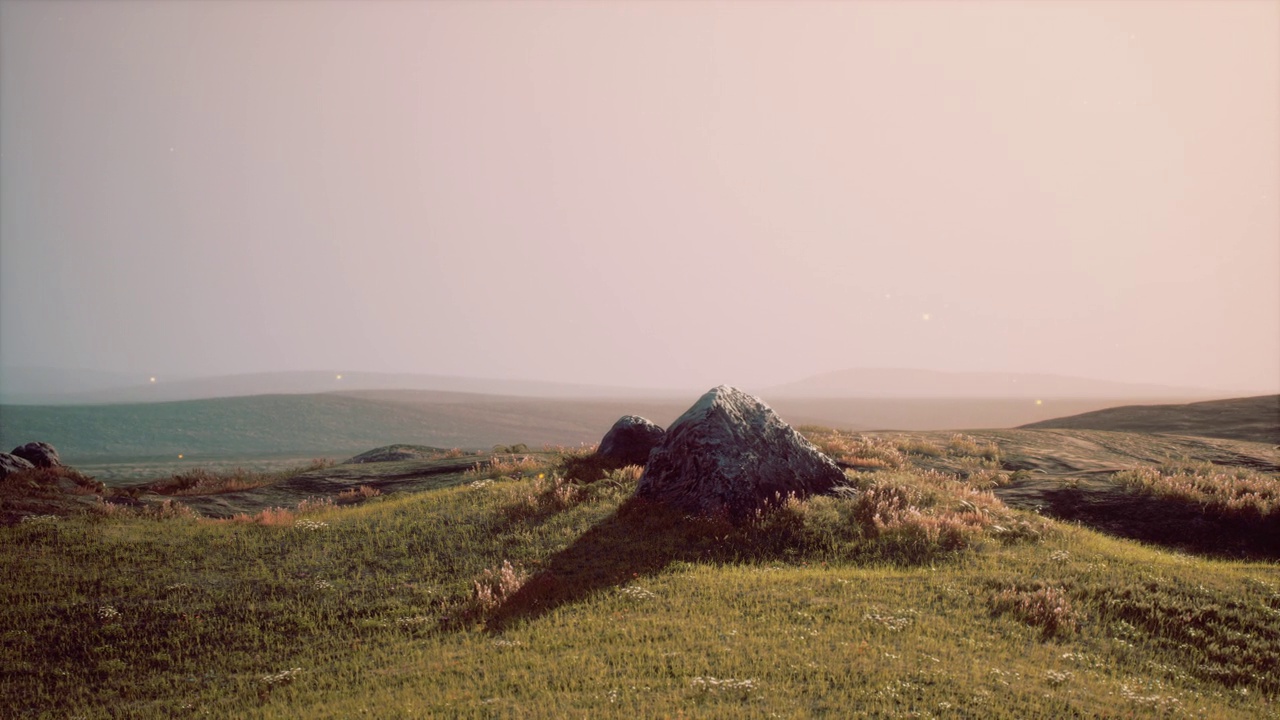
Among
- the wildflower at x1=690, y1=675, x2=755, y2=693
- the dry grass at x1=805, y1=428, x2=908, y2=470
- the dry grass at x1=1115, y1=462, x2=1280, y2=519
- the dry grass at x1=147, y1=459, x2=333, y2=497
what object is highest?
the dry grass at x1=805, y1=428, x2=908, y2=470

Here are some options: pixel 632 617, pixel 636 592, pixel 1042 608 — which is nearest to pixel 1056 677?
pixel 1042 608

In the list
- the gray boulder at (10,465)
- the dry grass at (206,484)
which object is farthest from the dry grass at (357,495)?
the gray boulder at (10,465)

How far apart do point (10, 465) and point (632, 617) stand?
27706mm

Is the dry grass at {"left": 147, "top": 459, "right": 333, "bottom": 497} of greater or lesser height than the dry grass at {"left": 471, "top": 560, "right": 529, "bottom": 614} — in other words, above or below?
below

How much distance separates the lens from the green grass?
9.04 meters

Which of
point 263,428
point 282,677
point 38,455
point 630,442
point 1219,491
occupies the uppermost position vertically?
point 630,442

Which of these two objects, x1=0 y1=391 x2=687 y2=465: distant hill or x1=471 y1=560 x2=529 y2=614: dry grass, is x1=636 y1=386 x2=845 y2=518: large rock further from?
x1=0 y1=391 x2=687 y2=465: distant hill

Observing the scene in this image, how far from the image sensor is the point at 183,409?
101750 millimetres

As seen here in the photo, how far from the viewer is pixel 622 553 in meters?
15.2

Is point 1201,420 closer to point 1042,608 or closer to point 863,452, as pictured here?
point 863,452

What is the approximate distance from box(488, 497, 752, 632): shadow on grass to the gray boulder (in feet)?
77.9

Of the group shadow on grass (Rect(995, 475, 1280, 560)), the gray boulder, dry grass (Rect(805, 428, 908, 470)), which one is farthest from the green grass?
the gray boulder

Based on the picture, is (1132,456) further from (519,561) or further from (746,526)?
(519,561)

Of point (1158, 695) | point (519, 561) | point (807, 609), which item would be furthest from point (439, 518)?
point (1158, 695)
